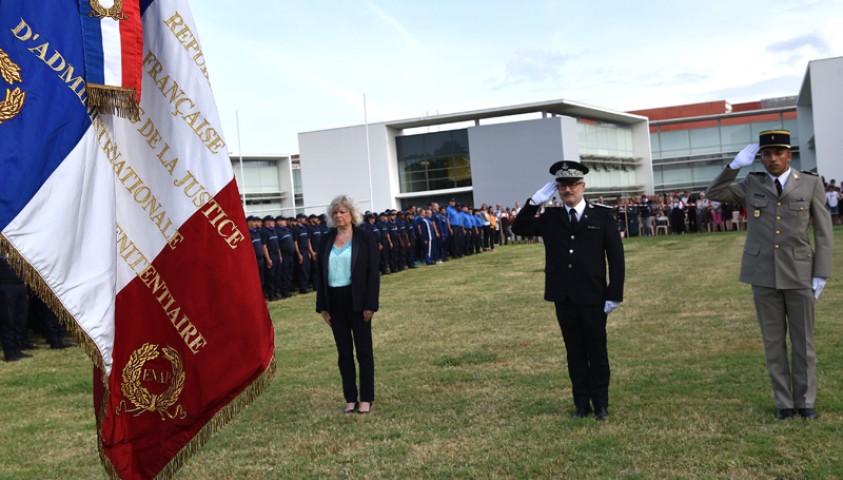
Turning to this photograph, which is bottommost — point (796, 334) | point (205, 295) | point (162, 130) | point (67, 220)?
point (796, 334)

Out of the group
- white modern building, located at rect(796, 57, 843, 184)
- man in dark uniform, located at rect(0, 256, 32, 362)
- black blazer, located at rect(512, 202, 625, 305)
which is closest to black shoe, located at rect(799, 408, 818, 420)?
black blazer, located at rect(512, 202, 625, 305)

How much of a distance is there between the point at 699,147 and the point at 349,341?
199ft

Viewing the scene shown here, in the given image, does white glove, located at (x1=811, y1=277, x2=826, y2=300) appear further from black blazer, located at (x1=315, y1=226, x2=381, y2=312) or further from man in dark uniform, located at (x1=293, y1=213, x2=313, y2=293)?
man in dark uniform, located at (x1=293, y1=213, x2=313, y2=293)

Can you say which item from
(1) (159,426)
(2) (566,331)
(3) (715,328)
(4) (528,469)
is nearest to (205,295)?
(1) (159,426)

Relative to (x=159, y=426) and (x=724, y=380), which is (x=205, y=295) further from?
(x=724, y=380)

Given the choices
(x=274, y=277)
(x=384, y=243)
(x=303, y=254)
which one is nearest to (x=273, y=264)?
(x=274, y=277)

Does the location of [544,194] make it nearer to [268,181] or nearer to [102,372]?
[102,372]

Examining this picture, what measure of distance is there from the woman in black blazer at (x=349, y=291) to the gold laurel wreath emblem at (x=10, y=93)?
4533mm

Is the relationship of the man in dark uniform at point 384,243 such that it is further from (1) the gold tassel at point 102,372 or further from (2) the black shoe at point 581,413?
(1) the gold tassel at point 102,372

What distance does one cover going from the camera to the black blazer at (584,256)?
6.76 metres

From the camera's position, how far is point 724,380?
7.83m

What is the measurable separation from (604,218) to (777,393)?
1844 mm

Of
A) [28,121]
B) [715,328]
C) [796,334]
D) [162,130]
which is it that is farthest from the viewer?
[715,328]

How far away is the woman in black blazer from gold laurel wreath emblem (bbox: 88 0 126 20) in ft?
14.5
